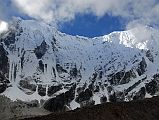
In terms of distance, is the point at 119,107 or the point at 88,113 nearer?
the point at 88,113

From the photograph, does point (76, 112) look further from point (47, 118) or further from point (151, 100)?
point (151, 100)

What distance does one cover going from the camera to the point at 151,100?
93.2 m

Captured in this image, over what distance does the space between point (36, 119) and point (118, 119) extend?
571 inches

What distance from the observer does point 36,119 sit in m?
74.7

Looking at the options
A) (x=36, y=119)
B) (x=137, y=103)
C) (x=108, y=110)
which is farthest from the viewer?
(x=137, y=103)

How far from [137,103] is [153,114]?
13.6ft

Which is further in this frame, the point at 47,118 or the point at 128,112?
the point at 128,112

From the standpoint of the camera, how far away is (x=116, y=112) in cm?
8069

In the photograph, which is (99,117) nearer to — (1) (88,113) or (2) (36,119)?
(1) (88,113)

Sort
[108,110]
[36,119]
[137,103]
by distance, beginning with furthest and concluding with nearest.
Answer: [137,103], [108,110], [36,119]

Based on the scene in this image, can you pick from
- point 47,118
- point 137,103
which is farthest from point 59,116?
point 137,103

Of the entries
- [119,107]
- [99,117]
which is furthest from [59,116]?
[119,107]

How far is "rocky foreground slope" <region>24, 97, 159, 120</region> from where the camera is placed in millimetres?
75938

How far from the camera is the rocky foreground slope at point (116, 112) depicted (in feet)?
249
